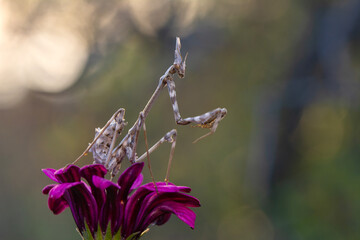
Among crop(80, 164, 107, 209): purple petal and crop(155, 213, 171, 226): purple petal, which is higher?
crop(80, 164, 107, 209): purple petal

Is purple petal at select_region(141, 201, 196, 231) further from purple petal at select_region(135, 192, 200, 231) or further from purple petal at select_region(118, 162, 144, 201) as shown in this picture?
purple petal at select_region(118, 162, 144, 201)

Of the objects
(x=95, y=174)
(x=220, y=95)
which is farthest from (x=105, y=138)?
(x=220, y=95)

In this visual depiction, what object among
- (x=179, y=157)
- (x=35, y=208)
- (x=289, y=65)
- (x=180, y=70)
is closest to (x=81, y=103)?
(x=179, y=157)

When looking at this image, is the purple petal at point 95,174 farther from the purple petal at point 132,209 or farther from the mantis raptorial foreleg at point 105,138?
the mantis raptorial foreleg at point 105,138

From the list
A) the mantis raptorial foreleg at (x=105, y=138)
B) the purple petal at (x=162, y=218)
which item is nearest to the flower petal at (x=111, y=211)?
the purple petal at (x=162, y=218)

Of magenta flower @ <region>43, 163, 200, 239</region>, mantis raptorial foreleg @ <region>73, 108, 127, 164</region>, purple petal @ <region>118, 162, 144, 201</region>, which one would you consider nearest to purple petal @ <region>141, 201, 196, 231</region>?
magenta flower @ <region>43, 163, 200, 239</region>

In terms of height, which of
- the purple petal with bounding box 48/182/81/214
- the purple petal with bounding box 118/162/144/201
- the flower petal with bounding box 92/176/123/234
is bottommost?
the flower petal with bounding box 92/176/123/234

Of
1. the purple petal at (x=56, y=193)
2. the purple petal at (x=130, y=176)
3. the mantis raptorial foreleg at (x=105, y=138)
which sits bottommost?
the purple petal at (x=56, y=193)
